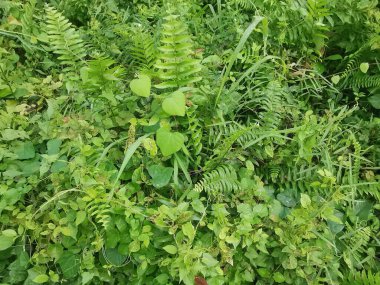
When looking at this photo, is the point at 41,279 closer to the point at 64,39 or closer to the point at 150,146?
the point at 150,146

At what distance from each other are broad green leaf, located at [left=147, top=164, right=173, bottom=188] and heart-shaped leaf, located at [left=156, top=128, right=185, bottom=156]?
0.09 meters

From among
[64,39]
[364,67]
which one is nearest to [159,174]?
[64,39]

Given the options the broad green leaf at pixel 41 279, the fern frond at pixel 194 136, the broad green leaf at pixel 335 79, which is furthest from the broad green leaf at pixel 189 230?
the broad green leaf at pixel 335 79

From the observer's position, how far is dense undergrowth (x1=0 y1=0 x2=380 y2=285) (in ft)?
5.59

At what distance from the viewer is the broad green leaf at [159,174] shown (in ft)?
5.90

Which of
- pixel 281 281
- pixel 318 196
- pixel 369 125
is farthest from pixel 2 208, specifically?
pixel 369 125

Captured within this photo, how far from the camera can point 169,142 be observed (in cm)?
179

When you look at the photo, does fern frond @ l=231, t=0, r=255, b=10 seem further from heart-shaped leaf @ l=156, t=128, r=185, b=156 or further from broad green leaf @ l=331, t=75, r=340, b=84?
heart-shaped leaf @ l=156, t=128, r=185, b=156

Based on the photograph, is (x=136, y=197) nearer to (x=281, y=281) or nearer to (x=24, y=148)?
(x=24, y=148)

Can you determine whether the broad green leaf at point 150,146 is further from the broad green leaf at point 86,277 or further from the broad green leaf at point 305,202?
the broad green leaf at point 305,202

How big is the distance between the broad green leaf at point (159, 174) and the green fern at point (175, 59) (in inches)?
15.6

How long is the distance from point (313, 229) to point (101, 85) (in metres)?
1.23

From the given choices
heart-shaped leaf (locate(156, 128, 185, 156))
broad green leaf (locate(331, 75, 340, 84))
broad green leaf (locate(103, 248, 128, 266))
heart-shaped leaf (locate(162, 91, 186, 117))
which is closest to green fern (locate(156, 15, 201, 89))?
heart-shaped leaf (locate(162, 91, 186, 117))

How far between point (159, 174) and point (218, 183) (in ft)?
0.90
